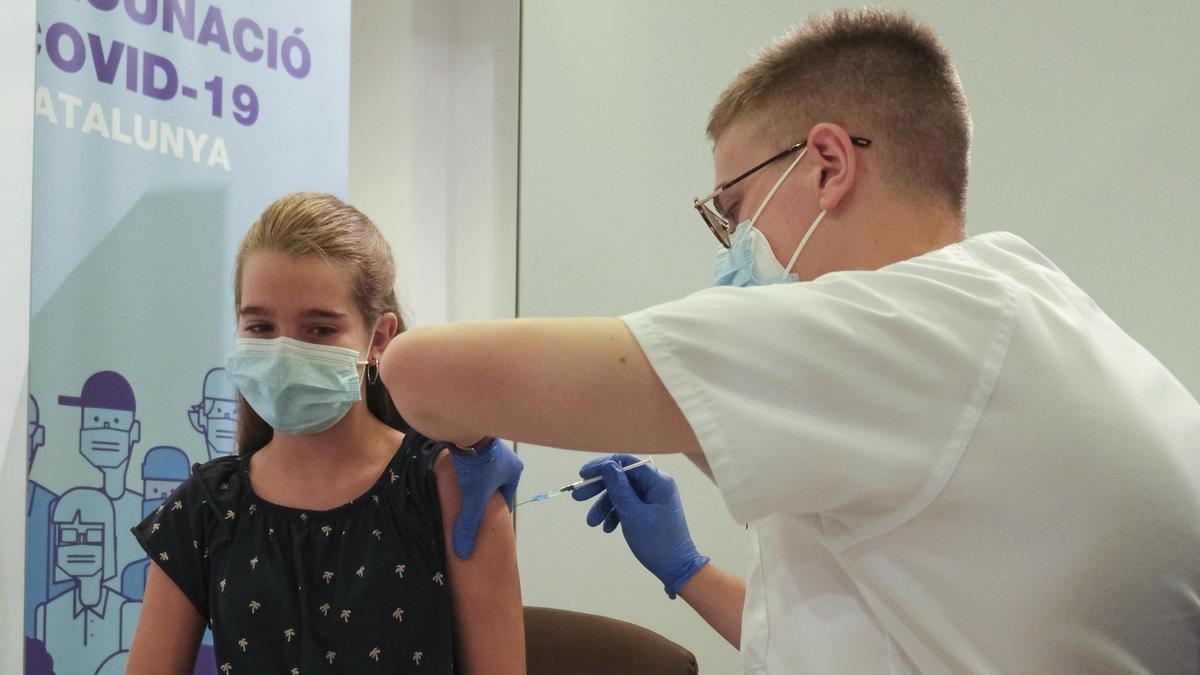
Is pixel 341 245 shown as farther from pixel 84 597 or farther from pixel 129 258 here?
pixel 84 597

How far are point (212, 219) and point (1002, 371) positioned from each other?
6.42 ft

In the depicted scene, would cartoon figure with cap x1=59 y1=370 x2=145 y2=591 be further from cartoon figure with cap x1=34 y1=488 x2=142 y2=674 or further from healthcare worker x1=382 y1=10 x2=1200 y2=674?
healthcare worker x1=382 y1=10 x2=1200 y2=674

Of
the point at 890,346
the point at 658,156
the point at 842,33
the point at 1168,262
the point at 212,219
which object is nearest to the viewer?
the point at 890,346

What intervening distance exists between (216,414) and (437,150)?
1564mm

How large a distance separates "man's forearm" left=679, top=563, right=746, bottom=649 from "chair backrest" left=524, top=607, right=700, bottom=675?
26cm

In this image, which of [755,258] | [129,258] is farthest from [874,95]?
[129,258]

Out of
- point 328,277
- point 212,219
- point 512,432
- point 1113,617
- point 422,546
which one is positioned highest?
point 212,219

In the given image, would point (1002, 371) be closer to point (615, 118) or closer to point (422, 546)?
point (422, 546)

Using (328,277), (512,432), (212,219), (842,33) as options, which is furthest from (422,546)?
(212,219)

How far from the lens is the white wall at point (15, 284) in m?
1.99

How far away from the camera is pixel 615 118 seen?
2557 millimetres

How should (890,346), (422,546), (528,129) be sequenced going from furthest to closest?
(528,129) → (422,546) → (890,346)

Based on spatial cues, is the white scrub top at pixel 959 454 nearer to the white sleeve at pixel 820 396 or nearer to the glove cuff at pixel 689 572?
the white sleeve at pixel 820 396

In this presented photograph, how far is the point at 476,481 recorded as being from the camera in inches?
59.1
